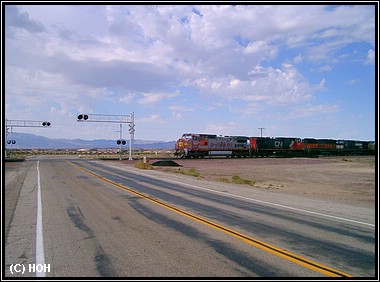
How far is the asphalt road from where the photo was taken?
6.07 meters

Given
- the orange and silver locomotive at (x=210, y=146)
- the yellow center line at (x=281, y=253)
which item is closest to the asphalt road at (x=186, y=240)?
the yellow center line at (x=281, y=253)

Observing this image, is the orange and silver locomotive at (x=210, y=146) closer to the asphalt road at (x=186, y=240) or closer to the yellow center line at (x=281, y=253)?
the asphalt road at (x=186, y=240)

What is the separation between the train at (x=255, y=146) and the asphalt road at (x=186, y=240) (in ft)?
172

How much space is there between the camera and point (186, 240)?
791 centimetres

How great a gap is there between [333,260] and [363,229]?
3.32 metres

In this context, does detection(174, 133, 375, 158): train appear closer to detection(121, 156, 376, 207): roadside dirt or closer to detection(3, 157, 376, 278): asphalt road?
detection(121, 156, 376, 207): roadside dirt

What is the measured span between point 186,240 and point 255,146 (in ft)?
218

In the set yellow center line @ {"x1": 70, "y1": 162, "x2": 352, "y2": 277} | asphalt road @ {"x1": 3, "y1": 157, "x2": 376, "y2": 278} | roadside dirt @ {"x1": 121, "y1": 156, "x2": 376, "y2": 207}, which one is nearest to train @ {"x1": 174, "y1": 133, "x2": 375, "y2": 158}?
roadside dirt @ {"x1": 121, "y1": 156, "x2": 376, "y2": 207}

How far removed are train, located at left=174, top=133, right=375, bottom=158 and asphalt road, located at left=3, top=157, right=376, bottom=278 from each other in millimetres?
52300

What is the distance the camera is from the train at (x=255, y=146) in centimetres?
6581

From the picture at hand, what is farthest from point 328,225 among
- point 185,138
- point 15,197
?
point 185,138

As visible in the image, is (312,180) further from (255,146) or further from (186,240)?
(255,146)
